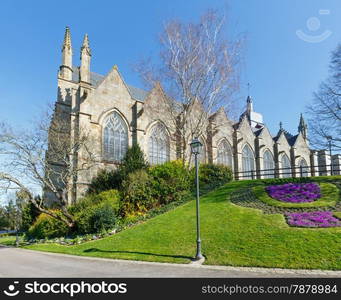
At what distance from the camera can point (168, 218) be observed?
1655 cm

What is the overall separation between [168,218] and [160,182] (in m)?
5.70

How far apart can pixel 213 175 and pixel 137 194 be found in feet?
27.2

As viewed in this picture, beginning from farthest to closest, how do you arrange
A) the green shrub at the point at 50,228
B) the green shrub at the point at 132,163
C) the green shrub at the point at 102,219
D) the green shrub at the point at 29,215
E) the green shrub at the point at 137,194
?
the green shrub at the point at 29,215 < the green shrub at the point at 132,163 < the green shrub at the point at 137,194 < the green shrub at the point at 50,228 < the green shrub at the point at 102,219

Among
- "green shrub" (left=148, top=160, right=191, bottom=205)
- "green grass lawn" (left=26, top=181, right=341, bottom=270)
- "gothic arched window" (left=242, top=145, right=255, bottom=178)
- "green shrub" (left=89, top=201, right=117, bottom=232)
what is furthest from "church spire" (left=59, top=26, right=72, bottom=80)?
"gothic arched window" (left=242, top=145, right=255, bottom=178)

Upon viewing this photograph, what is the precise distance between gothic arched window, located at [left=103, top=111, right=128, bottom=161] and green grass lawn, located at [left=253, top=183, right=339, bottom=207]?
49.8ft

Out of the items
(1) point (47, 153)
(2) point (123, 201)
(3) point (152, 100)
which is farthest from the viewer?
(3) point (152, 100)

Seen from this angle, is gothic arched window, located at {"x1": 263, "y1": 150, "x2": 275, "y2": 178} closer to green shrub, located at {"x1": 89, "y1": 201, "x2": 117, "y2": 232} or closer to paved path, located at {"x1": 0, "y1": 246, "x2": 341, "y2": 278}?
green shrub, located at {"x1": 89, "y1": 201, "x2": 117, "y2": 232}

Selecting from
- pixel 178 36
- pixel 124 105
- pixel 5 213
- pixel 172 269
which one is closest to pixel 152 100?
pixel 124 105

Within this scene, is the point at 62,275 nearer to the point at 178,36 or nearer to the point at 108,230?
the point at 108,230

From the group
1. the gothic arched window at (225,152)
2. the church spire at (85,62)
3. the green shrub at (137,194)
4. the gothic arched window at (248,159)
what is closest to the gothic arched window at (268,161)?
the gothic arched window at (248,159)

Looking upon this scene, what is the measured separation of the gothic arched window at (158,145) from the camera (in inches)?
1244

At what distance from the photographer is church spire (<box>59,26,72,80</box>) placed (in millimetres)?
31281

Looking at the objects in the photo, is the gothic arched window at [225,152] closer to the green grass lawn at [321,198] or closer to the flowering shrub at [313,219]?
the green grass lawn at [321,198]

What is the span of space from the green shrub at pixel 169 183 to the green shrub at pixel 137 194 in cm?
67
